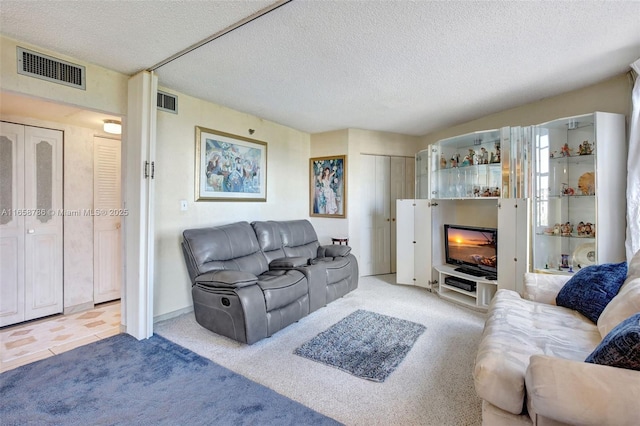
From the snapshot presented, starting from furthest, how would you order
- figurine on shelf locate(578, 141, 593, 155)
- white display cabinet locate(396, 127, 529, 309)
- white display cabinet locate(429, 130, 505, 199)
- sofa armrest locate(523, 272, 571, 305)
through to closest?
white display cabinet locate(429, 130, 505, 199), white display cabinet locate(396, 127, 529, 309), figurine on shelf locate(578, 141, 593, 155), sofa armrest locate(523, 272, 571, 305)

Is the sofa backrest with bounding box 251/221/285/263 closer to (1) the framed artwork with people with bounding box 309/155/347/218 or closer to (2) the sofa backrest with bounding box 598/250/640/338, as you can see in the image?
(1) the framed artwork with people with bounding box 309/155/347/218

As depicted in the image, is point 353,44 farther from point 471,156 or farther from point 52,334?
point 52,334

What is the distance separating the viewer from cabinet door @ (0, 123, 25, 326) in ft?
9.27

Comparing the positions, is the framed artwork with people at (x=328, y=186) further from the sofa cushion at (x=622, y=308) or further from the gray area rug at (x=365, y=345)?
the sofa cushion at (x=622, y=308)

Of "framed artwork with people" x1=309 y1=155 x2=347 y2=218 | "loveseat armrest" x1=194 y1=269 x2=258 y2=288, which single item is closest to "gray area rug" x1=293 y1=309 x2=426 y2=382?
"loveseat armrest" x1=194 y1=269 x2=258 y2=288

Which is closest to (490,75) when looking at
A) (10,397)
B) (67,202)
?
(10,397)

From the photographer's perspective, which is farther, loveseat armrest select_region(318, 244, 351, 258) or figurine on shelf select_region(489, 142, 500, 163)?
loveseat armrest select_region(318, 244, 351, 258)

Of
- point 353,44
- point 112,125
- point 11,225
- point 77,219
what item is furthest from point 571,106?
point 11,225

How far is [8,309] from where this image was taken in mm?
2852

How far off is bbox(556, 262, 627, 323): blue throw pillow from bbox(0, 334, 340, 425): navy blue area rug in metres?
1.80

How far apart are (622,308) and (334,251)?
2637mm

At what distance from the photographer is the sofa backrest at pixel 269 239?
3454 mm

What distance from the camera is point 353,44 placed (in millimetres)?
2135

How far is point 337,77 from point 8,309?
13.0ft
